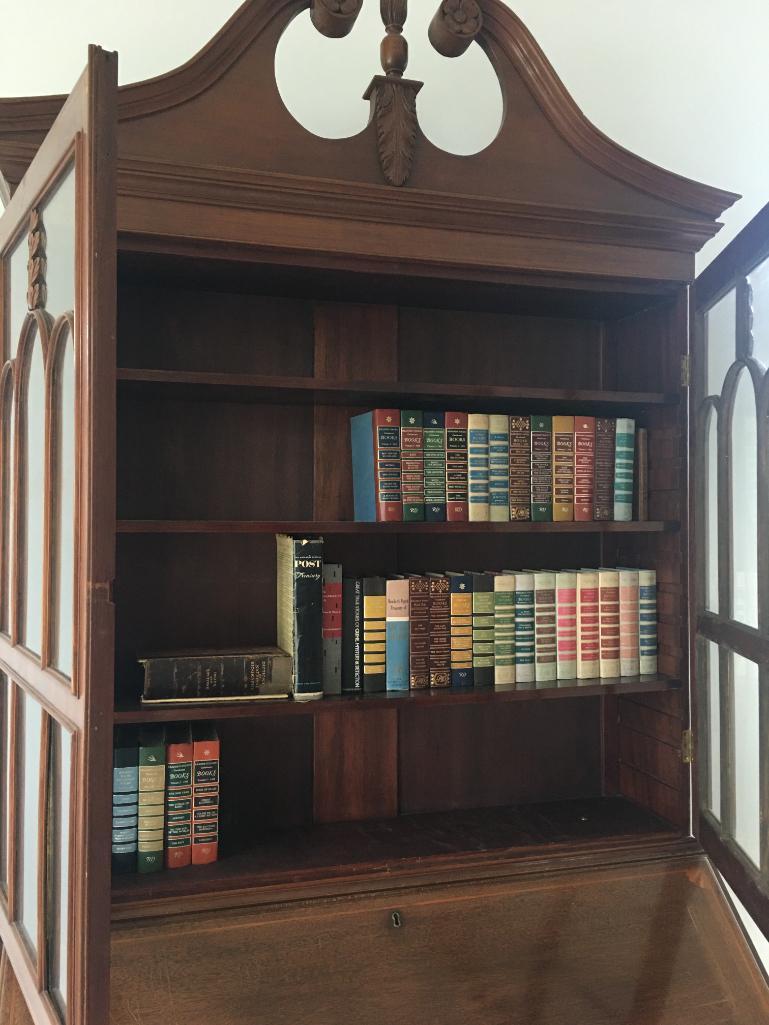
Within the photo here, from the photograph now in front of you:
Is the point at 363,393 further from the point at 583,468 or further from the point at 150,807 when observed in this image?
the point at 150,807

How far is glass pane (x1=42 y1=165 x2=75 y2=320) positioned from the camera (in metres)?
1.26

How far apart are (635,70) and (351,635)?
67.8 inches

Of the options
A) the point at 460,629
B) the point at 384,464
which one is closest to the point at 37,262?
the point at 384,464

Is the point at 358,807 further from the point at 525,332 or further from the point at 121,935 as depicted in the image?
the point at 525,332

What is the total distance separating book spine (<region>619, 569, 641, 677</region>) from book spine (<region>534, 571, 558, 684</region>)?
0.16 metres

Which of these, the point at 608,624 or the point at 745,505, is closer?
the point at 745,505

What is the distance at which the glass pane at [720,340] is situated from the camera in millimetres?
1956

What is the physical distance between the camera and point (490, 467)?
2.01 m

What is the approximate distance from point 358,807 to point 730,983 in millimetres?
864

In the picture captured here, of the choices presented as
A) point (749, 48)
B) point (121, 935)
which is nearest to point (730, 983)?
point (121, 935)

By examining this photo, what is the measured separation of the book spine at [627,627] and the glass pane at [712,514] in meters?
0.17

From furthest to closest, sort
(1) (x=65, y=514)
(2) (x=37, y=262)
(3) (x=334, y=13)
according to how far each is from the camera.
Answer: (3) (x=334, y=13) → (2) (x=37, y=262) → (1) (x=65, y=514)

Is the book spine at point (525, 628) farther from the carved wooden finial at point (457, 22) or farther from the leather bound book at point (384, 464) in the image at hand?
the carved wooden finial at point (457, 22)

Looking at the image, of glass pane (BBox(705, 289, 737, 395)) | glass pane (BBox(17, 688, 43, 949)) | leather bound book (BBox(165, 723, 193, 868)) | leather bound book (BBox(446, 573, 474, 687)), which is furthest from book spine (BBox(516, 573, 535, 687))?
glass pane (BBox(17, 688, 43, 949))
